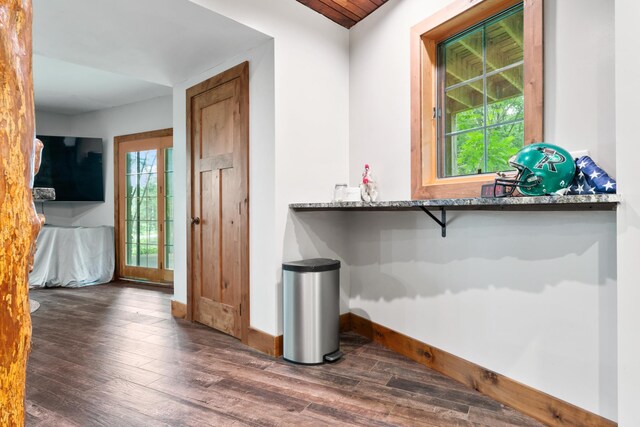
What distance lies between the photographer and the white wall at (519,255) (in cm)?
152

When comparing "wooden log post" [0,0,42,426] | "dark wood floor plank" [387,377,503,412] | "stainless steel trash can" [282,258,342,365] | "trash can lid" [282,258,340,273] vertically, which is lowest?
"dark wood floor plank" [387,377,503,412]

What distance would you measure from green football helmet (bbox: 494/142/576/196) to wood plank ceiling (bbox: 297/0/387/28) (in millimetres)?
1760

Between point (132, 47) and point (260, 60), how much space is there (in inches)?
39.6

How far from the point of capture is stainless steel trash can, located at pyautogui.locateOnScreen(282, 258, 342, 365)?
7.67ft

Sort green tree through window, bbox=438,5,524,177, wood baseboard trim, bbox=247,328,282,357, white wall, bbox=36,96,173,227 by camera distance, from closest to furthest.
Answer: green tree through window, bbox=438,5,524,177 → wood baseboard trim, bbox=247,328,282,357 → white wall, bbox=36,96,173,227

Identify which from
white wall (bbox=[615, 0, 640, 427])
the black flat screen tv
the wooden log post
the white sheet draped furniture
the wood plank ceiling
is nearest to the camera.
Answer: the wooden log post

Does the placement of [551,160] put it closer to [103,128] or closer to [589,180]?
[589,180]

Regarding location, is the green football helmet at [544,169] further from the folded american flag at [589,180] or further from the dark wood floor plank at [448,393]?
the dark wood floor plank at [448,393]

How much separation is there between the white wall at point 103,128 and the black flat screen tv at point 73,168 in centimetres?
12

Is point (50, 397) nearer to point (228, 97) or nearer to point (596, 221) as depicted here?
point (228, 97)

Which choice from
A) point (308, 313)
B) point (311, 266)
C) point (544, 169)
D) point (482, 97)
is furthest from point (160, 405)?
point (482, 97)

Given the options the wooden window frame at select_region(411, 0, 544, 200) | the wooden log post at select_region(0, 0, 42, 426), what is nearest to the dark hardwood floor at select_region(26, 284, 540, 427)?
the wooden window frame at select_region(411, 0, 544, 200)

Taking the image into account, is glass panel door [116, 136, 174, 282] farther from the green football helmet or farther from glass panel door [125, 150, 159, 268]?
the green football helmet

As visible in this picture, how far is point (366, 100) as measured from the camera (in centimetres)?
281
